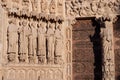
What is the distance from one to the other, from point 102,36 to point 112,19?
457 millimetres

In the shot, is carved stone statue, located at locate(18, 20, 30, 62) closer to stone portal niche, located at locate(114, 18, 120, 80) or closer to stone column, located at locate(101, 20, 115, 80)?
stone column, located at locate(101, 20, 115, 80)

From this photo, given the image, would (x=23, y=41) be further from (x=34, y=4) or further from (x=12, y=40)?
(x=34, y=4)

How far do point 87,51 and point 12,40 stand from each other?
179 cm

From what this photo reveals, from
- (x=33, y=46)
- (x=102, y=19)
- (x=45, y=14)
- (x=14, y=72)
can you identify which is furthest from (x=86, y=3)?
(x=14, y=72)

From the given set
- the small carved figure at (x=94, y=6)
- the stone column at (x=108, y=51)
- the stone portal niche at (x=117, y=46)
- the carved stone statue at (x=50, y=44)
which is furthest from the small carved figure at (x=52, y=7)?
the stone portal niche at (x=117, y=46)

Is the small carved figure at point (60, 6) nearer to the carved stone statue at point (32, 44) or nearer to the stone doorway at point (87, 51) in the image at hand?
the stone doorway at point (87, 51)

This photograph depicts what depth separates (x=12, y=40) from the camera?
6.66 meters

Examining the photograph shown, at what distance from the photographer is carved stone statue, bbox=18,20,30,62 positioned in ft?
22.0

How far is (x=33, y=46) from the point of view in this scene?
6879 mm

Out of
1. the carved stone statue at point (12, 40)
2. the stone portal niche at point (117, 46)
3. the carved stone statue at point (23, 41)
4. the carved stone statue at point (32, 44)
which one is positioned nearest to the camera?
the carved stone statue at point (12, 40)

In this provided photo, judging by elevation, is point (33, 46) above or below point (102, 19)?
below

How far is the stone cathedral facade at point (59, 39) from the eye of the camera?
22.0ft

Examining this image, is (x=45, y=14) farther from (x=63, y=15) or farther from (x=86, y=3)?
(x=86, y=3)

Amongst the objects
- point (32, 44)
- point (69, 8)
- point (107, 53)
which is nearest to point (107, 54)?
point (107, 53)
